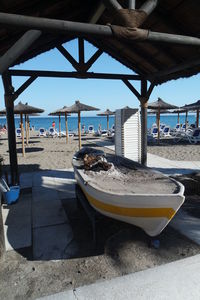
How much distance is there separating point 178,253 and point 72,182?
14.9ft

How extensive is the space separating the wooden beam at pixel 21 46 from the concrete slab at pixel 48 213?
3.02m

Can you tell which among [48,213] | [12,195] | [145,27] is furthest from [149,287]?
[145,27]

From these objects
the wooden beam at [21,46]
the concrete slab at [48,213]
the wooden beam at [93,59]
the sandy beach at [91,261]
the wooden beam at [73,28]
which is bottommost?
the sandy beach at [91,261]

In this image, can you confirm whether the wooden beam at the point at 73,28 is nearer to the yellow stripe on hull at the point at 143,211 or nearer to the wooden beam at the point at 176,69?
the wooden beam at the point at 176,69

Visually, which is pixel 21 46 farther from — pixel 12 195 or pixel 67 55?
pixel 12 195

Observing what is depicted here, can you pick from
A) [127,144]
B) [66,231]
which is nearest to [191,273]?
[66,231]

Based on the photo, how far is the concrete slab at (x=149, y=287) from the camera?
246 cm

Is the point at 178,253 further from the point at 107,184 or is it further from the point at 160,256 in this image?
the point at 107,184

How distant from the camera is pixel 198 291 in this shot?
2.49 m

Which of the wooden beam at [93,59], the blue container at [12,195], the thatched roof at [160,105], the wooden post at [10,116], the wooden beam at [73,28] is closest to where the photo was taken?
the wooden beam at [73,28]

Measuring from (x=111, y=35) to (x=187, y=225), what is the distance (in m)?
3.68

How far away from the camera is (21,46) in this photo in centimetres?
294

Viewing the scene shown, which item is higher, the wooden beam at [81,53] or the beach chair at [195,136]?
the wooden beam at [81,53]

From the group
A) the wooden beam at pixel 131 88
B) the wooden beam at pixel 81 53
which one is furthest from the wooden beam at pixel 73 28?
the wooden beam at pixel 131 88
